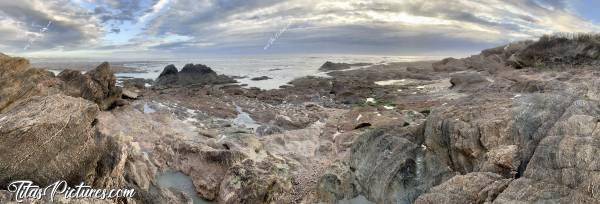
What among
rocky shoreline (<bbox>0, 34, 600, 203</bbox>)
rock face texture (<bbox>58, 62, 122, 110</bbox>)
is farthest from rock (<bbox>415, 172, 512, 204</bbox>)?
rock face texture (<bbox>58, 62, 122, 110</bbox>)

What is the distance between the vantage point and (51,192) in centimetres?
1064

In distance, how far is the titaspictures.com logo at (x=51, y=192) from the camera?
10.3 metres

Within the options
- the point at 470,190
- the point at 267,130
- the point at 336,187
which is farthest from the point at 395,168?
the point at 267,130

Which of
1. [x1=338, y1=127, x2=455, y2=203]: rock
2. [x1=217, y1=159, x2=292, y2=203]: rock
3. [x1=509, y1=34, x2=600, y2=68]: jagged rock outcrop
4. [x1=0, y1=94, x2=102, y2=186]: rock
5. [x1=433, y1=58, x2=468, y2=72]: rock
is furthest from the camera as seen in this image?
[x1=433, y1=58, x2=468, y2=72]: rock

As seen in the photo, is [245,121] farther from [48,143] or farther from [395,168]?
[48,143]

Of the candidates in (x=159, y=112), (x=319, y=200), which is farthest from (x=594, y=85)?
(x=159, y=112)

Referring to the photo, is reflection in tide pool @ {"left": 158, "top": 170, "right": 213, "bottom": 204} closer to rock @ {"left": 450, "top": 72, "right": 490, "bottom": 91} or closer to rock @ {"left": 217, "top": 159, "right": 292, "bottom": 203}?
rock @ {"left": 217, "top": 159, "right": 292, "bottom": 203}

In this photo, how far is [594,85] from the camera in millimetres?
18125

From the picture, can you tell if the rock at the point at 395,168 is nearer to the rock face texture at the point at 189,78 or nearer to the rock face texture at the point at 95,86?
the rock face texture at the point at 95,86

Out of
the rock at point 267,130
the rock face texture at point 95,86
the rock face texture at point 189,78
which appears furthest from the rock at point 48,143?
the rock face texture at point 189,78

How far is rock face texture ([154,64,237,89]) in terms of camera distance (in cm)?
7088

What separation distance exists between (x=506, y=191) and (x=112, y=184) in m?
11.2

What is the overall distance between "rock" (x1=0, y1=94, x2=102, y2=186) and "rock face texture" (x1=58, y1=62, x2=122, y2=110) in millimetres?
19097

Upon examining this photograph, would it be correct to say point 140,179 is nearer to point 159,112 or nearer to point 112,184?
point 112,184
